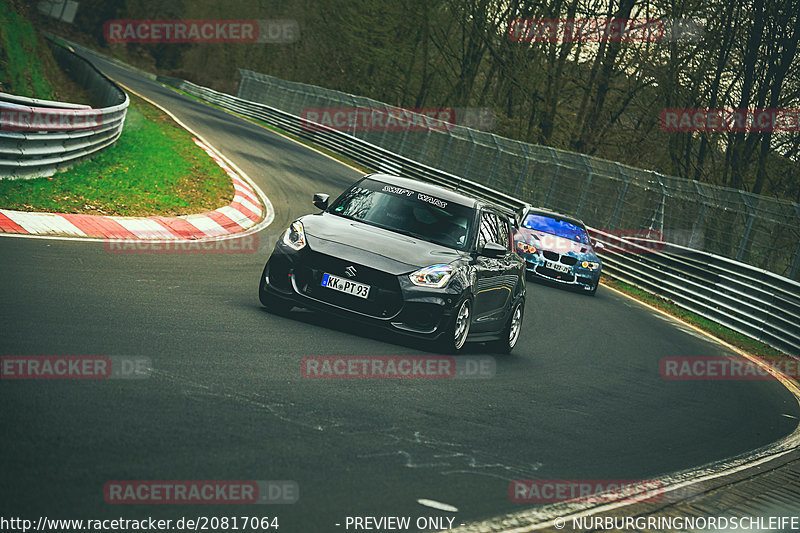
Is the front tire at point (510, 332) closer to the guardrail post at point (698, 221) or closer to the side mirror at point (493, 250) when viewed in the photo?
the side mirror at point (493, 250)

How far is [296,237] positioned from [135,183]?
27.5 ft

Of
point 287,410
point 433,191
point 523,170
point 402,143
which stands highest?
point 523,170

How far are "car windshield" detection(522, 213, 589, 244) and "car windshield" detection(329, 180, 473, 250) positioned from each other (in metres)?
10.5

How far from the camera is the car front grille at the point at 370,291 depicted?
8625mm

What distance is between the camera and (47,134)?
554 inches

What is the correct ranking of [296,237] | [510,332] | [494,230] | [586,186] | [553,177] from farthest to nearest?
[553,177] < [586,186] < [510,332] < [494,230] < [296,237]

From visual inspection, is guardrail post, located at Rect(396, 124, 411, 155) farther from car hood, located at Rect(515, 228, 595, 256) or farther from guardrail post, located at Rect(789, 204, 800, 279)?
guardrail post, located at Rect(789, 204, 800, 279)

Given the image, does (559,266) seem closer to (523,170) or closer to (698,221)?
(698,221)

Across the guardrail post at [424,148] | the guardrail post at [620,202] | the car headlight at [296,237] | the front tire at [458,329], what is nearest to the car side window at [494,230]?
the front tire at [458,329]

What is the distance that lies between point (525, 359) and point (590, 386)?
115 centimetres

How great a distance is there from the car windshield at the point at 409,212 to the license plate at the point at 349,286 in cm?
126

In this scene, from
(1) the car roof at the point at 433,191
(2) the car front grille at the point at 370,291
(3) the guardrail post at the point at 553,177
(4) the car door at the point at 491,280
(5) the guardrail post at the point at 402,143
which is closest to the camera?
(2) the car front grille at the point at 370,291

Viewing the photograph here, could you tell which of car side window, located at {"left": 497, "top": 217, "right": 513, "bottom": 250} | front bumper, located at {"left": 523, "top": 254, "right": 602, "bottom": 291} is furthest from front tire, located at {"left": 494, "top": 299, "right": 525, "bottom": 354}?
front bumper, located at {"left": 523, "top": 254, "right": 602, "bottom": 291}

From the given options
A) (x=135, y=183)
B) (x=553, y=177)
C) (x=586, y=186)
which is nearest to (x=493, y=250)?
(x=135, y=183)
